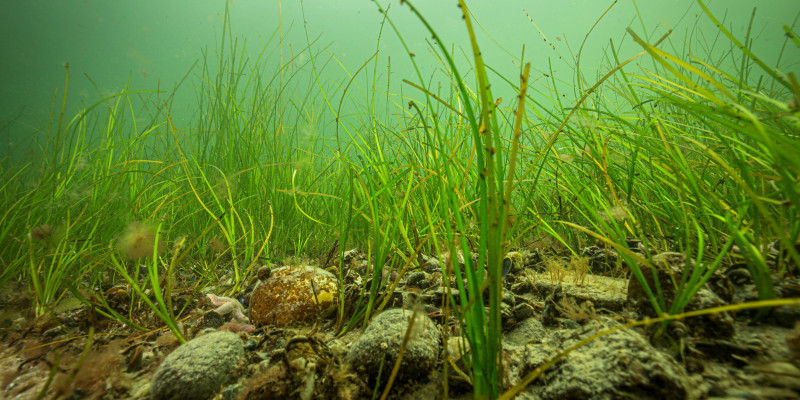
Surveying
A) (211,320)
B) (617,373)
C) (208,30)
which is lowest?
(211,320)

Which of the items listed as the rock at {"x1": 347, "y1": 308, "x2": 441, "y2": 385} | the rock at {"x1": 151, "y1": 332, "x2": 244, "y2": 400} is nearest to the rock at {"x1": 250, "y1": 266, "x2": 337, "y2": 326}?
the rock at {"x1": 151, "y1": 332, "x2": 244, "y2": 400}

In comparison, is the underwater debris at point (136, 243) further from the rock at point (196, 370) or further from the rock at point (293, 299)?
the rock at point (196, 370)

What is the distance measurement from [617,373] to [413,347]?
0.50 m

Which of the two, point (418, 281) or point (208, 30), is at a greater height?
point (208, 30)

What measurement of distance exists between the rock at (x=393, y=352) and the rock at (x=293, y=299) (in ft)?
1.48

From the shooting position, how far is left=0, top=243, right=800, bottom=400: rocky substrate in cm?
67

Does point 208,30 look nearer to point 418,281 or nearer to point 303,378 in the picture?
point 418,281

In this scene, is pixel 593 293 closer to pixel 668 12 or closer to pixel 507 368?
pixel 507 368

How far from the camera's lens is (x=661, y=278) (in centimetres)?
95

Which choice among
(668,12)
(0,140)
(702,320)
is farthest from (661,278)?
(668,12)

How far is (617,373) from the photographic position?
2.20 feet

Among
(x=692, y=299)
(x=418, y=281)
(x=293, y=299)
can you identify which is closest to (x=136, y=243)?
(x=293, y=299)

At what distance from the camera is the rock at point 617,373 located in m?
0.63

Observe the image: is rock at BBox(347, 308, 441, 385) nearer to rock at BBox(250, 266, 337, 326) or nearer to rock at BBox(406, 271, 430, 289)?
rock at BBox(250, 266, 337, 326)
